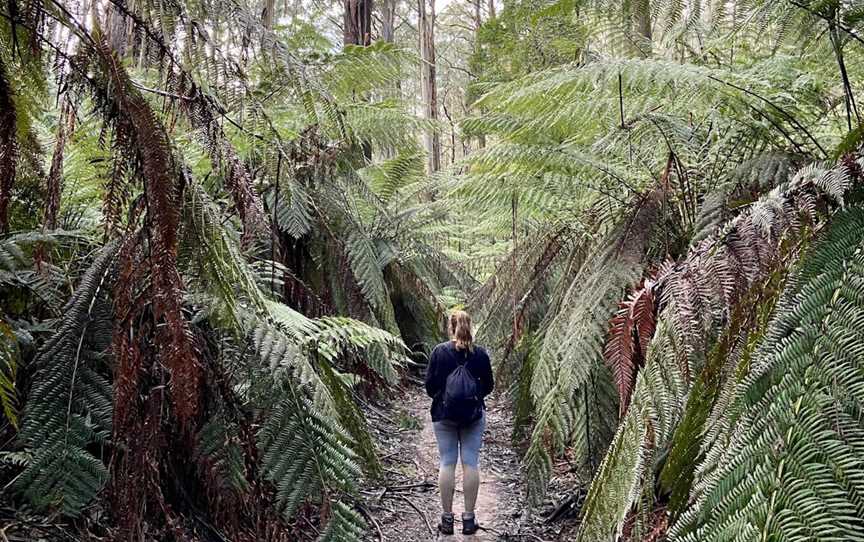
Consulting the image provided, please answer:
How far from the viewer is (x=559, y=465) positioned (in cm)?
389

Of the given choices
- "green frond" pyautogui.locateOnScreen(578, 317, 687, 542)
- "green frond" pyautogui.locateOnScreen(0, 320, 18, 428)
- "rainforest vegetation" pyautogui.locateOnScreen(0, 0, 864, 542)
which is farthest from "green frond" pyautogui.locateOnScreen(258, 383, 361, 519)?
"green frond" pyautogui.locateOnScreen(578, 317, 687, 542)

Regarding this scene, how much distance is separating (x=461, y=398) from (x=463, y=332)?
350mm

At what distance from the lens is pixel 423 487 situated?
3771 mm

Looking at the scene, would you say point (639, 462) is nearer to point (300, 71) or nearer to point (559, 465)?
point (300, 71)

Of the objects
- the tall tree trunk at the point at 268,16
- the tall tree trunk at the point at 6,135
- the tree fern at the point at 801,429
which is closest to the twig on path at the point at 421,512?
the tall tree trunk at the point at 268,16

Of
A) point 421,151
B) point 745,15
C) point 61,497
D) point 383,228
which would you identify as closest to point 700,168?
point 745,15

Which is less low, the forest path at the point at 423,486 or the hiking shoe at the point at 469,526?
the hiking shoe at the point at 469,526

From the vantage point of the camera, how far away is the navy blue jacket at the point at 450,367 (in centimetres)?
347

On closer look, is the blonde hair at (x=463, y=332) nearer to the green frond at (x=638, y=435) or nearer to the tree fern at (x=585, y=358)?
the tree fern at (x=585, y=358)

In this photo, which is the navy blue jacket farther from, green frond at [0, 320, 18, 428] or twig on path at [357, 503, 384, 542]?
green frond at [0, 320, 18, 428]

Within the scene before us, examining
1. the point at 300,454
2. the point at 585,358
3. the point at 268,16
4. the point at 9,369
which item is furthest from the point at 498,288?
the point at 268,16

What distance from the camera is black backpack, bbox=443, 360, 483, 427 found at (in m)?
3.40

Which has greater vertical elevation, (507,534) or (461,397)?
(461,397)

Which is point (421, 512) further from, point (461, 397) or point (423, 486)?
point (461, 397)
